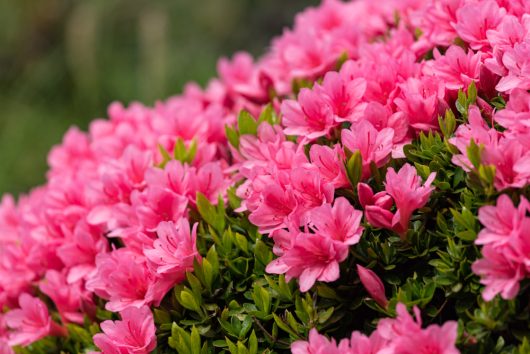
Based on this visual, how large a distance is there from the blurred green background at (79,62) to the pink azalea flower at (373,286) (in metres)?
4.33

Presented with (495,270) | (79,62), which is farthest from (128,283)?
(79,62)

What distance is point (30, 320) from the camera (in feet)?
7.33

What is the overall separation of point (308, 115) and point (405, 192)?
41cm

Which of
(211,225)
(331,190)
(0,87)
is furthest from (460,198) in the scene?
(0,87)

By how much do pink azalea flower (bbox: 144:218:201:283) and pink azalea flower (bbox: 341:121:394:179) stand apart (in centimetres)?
44

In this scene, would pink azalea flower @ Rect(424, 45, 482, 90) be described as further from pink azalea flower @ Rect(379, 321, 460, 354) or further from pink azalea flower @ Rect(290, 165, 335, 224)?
pink azalea flower @ Rect(379, 321, 460, 354)

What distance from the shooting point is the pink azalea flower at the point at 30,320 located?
2.20 m

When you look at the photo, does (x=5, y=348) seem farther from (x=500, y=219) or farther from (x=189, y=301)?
(x=500, y=219)

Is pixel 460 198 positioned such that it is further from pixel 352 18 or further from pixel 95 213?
pixel 352 18

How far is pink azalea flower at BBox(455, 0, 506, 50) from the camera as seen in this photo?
6.77 ft

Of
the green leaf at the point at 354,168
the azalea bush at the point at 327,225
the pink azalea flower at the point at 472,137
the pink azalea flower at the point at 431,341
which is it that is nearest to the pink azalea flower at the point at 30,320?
the azalea bush at the point at 327,225

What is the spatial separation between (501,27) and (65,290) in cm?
140

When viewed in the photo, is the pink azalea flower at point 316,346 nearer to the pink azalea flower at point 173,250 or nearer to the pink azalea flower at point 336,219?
the pink azalea flower at point 336,219

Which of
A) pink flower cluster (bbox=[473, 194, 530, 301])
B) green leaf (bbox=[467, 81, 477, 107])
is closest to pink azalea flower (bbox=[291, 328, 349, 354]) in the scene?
pink flower cluster (bbox=[473, 194, 530, 301])
